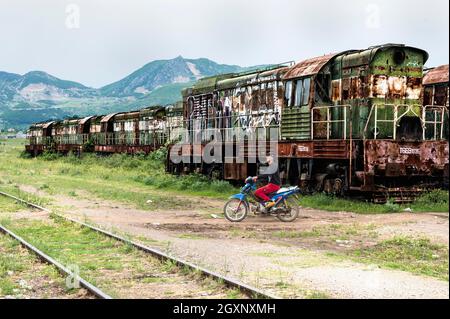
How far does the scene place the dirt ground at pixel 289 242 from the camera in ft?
25.3

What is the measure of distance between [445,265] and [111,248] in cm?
587

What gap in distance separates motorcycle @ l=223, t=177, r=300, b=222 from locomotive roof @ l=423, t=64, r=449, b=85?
7.24m

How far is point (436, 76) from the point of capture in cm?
1869

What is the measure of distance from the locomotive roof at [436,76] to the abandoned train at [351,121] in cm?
5

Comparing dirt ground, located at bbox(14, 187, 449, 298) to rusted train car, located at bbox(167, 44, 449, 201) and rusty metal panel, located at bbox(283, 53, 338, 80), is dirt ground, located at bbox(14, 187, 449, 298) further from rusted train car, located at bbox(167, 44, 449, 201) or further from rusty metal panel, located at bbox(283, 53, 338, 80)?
rusty metal panel, located at bbox(283, 53, 338, 80)

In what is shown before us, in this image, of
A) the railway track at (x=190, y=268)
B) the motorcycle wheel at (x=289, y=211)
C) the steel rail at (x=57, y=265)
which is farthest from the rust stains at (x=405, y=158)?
the steel rail at (x=57, y=265)

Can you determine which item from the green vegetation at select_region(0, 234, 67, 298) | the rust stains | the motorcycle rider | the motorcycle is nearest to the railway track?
the green vegetation at select_region(0, 234, 67, 298)

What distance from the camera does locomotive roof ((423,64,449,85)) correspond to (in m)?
18.3

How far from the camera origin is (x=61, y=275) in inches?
341

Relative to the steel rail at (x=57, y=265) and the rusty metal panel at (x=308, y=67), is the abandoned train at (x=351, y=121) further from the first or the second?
the steel rail at (x=57, y=265)

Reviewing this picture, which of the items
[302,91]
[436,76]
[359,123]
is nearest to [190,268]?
[359,123]
